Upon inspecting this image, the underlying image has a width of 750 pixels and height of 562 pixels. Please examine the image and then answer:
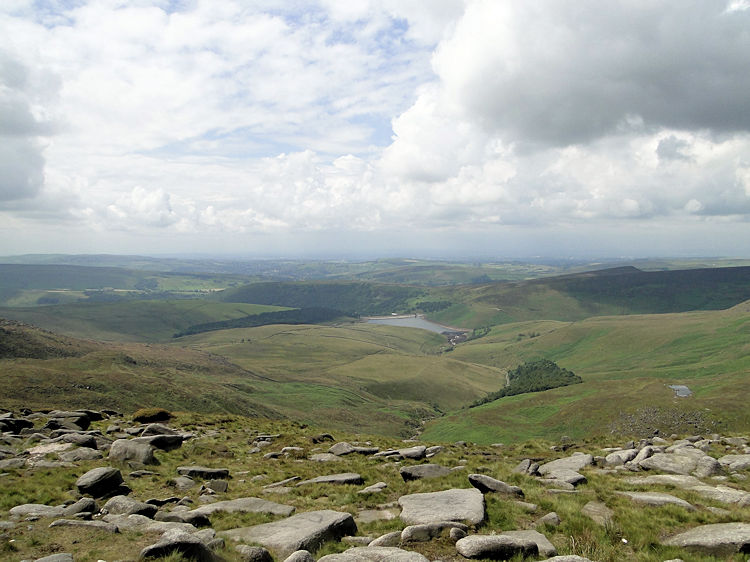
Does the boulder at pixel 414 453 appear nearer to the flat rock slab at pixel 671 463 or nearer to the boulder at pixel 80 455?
the flat rock slab at pixel 671 463

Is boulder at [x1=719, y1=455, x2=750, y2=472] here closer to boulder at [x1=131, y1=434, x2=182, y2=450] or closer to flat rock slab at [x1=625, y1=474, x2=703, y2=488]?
flat rock slab at [x1=625, y1=474, x2=703, y2=488]

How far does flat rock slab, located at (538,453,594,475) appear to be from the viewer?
29.2m

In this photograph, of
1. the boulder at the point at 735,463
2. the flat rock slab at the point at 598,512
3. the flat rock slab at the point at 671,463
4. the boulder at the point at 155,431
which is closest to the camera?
the flat rock slab at the point at 598,512

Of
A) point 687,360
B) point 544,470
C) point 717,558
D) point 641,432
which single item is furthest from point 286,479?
point 687,360

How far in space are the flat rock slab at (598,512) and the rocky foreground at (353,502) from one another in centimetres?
16

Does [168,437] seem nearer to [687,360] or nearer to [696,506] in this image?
[696,506]

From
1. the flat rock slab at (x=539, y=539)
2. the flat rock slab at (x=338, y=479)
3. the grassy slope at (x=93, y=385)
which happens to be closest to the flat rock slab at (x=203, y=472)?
the flat rock slab at (x=338, y=479)

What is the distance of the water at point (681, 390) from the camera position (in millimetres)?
90750

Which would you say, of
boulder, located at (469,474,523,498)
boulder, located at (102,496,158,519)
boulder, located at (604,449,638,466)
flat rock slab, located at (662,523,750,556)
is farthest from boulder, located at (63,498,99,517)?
boulder, located at (604,449,638,466)

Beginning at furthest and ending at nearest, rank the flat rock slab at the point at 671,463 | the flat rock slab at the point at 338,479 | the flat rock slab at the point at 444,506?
the flat rock slab at the point at 671,463, the flat rock slab at the point at 338,479, the flat rock slab at the point at 444,506

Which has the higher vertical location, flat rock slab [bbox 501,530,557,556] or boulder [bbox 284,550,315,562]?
boulder [bbox 284,550,315,562]

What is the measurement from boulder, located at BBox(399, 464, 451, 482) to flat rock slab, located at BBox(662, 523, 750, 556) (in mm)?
13499

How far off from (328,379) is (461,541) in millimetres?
169370

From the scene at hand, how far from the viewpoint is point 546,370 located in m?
180
